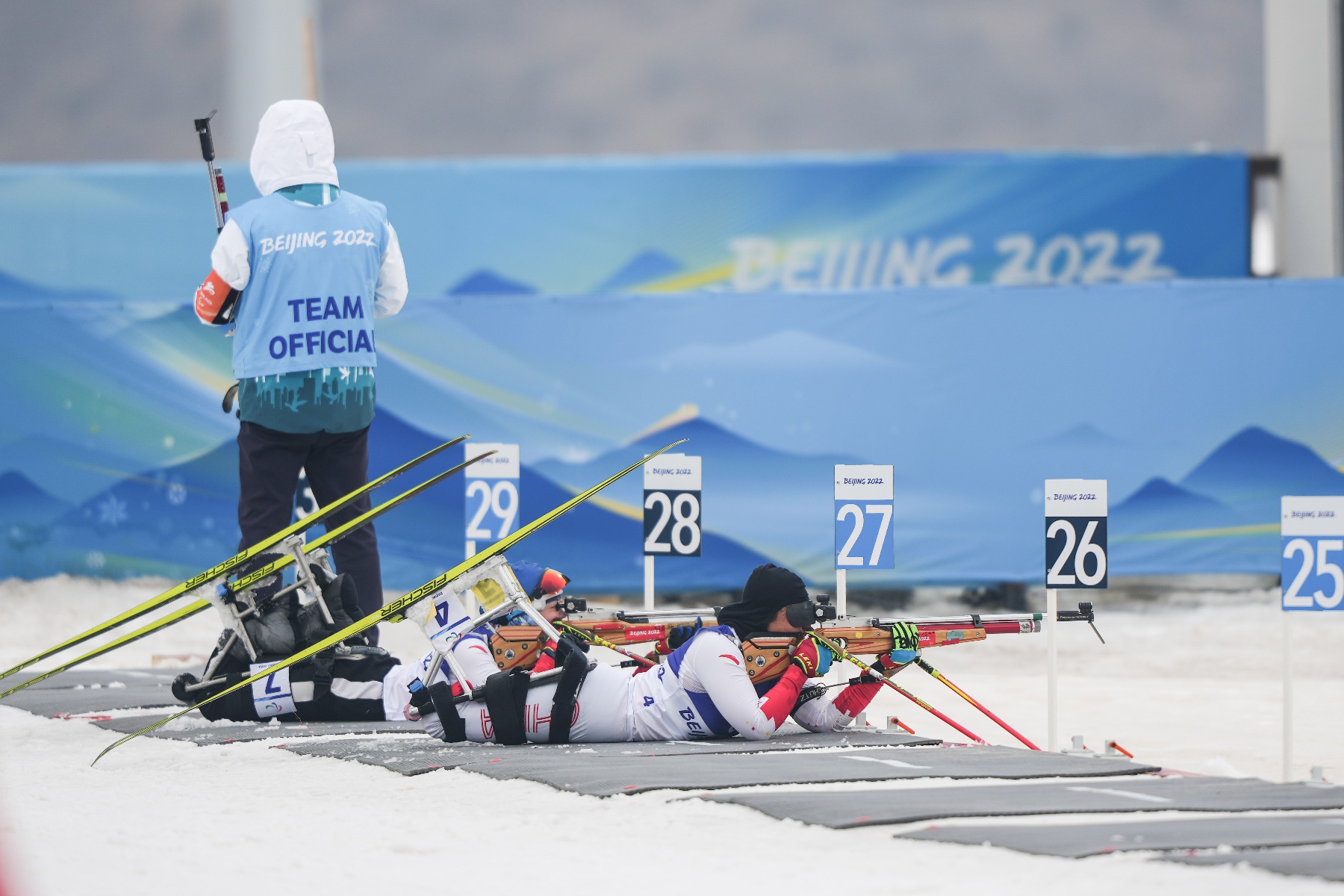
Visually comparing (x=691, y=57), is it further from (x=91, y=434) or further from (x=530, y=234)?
(x=91, y=434)

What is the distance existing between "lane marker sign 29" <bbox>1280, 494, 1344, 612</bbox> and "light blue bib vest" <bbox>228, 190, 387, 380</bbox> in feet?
10.6

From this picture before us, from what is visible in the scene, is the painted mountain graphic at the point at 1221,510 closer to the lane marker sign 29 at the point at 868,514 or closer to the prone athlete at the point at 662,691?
the lane marker sign 29 at the point at 868,514

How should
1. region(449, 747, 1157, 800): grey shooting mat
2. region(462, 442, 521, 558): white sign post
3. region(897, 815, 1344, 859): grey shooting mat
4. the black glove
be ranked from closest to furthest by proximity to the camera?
1. region(897, 815, 1344, 859): grey shooting mat
2. region(449, 747, 1157, 800): grey shooting mat
3. the black glove
4. region(462, 442, 521, 558): white sign post

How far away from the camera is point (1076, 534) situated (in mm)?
6098

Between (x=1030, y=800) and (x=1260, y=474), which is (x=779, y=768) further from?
(x=1260, y=474)

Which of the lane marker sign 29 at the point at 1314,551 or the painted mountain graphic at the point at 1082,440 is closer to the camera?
the lane marker sign 29 at the point at 1314,551

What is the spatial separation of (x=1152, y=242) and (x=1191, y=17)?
12137mm

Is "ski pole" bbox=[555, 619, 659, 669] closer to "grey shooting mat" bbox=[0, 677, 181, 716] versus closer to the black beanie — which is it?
the black beanie

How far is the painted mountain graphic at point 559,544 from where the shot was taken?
33.1ft

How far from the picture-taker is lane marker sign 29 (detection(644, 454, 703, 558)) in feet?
→ 22.8

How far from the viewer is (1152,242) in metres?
12.4

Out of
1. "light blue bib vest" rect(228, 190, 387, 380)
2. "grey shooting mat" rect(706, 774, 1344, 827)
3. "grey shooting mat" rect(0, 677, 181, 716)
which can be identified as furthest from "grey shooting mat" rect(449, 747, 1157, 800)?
"grey shooting mat" rect(0, 677, 181, 716)

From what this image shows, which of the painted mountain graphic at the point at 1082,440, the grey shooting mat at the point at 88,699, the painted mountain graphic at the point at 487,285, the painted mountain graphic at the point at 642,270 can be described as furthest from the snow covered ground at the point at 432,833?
the painted mountain graphic at the point at 487,285

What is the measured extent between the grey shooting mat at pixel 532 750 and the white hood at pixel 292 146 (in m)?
2.07
